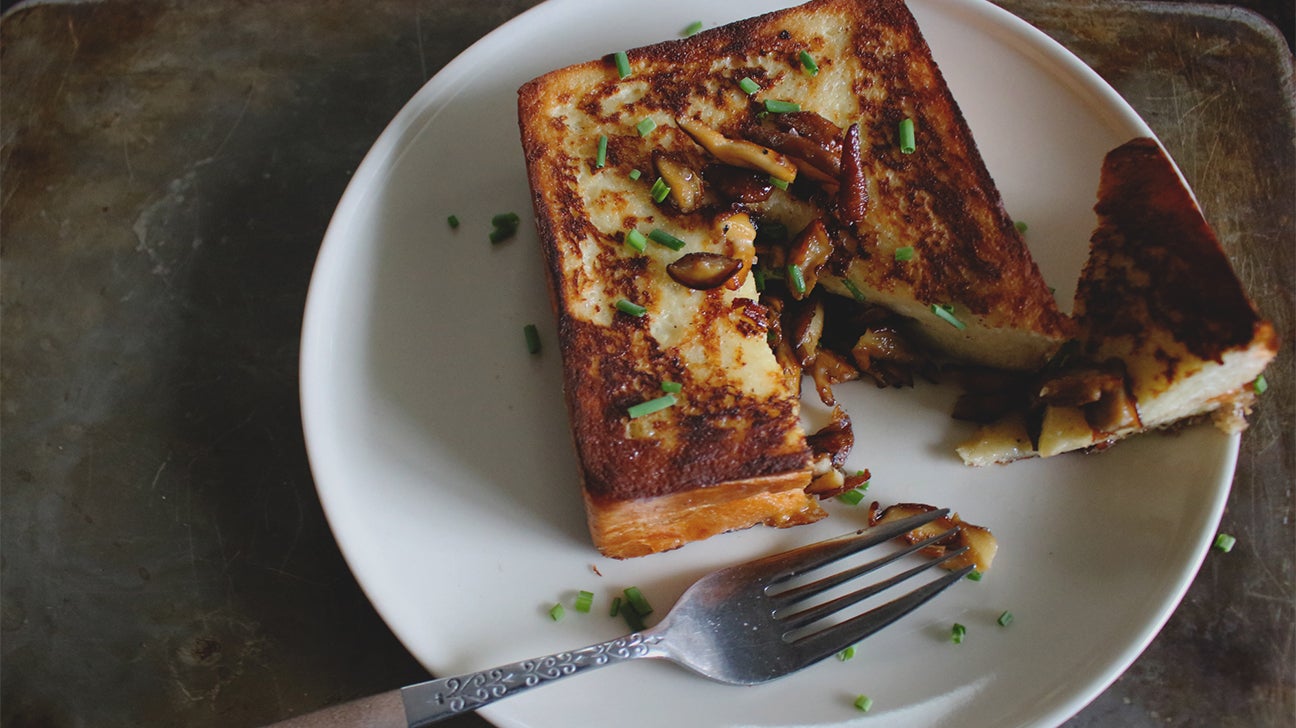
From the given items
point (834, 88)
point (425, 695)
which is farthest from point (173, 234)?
point (834, 88)

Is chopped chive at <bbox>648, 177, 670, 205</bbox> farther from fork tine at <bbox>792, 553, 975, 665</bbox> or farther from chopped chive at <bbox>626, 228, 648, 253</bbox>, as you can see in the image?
fork tine at <bbox>792, 553, 975, 665</bbox>

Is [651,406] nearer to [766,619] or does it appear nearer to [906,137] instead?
[766,619]

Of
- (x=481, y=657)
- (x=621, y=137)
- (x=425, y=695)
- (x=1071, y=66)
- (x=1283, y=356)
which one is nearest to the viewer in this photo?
(x=425, y=695)

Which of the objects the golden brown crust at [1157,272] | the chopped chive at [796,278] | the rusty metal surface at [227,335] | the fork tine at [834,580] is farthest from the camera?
the rusty metal surface at [227,335]

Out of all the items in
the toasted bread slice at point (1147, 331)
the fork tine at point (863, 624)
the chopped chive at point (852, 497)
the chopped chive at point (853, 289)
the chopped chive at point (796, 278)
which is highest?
the chopped chive at point (796, 278)

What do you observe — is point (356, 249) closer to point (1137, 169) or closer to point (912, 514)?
point (912, 514)

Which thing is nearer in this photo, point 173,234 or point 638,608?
point 638,608

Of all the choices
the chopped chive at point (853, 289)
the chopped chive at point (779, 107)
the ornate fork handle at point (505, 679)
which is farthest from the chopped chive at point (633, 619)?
the chopped chive at point (779, 107)

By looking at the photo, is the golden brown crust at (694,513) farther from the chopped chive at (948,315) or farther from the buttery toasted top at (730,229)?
the chopped chive at (948,315)
